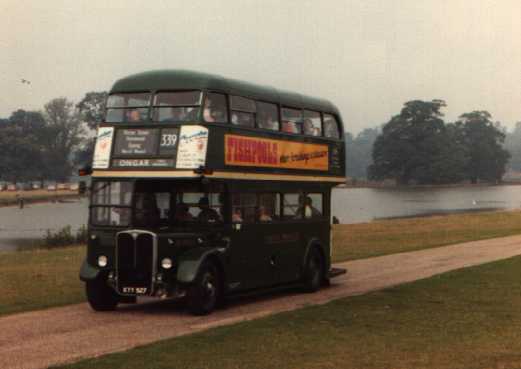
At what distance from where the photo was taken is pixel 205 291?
667 inches

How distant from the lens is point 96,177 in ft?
56.3

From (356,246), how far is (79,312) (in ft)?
63.7

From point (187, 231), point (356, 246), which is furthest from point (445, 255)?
point (187, 231)

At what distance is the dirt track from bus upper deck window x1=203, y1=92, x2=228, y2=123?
3.55 meters

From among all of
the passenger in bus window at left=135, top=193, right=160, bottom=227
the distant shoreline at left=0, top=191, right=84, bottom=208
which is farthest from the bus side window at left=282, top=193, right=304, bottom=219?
the distant shoreline at left=0, top=191, right=84, bottom=208

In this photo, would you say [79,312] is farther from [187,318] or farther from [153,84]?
[153,84]

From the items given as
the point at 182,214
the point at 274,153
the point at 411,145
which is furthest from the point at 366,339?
the point at 411,145

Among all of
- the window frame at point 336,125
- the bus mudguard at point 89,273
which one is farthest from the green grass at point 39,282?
the window frame at point 336,125

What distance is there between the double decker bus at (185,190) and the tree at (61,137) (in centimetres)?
16212

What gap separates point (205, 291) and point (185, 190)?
1988mm

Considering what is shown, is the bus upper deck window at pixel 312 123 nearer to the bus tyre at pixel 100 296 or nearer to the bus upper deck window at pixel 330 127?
the bus upper deck window at pixel 330 127

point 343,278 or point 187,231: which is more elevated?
point 187,231

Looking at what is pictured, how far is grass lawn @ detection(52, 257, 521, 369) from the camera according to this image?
12.0 meters

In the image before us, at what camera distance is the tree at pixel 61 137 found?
18025cm
